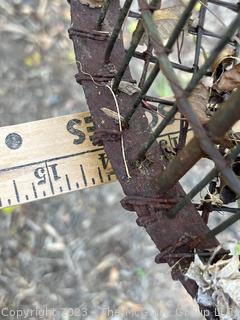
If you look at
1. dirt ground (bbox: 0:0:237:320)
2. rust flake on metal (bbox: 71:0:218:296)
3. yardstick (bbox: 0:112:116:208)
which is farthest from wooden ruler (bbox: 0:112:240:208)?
dirt ground (bbox: 0:0:237:320)

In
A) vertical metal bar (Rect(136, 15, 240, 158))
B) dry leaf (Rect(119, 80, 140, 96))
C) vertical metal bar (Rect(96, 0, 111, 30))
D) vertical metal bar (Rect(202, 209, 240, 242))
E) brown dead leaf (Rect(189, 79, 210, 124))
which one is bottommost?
vertical metal bar (Rect(202, 209, 240, 242))

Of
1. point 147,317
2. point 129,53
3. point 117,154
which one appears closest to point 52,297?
point 147,317

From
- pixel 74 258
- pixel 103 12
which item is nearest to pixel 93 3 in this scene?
pixel 103 12

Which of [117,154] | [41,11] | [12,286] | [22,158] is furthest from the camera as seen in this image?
[41,11]

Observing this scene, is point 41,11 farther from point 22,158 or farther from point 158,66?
point 158,66

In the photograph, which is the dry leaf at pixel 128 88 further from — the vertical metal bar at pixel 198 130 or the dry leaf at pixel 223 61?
the vertical metal bar at pixel 198 130

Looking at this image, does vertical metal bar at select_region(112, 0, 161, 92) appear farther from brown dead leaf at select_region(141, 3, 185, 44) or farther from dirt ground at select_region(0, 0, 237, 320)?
dirt ground at select_region(0, 0, 237, 320)

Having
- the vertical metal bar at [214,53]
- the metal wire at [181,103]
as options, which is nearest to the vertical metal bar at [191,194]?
the metal wire at [181,103]

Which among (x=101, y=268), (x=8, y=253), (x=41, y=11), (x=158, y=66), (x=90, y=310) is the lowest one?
(x=158, y=66)
